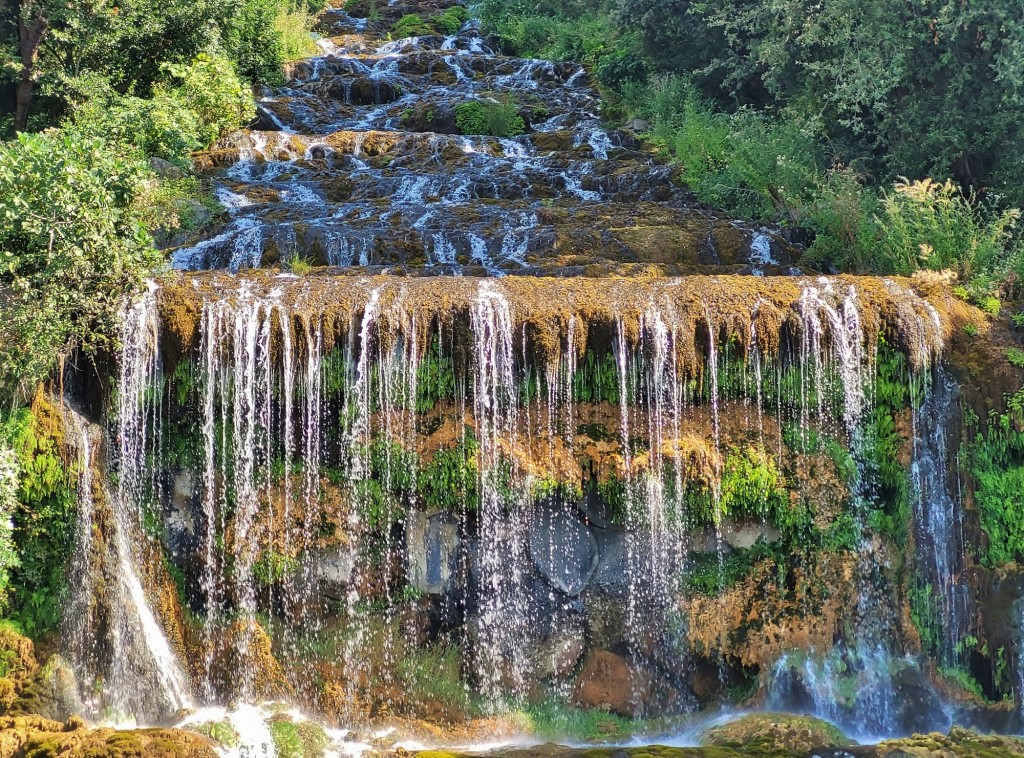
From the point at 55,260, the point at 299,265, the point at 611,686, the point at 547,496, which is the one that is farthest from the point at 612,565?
the point at 55,260

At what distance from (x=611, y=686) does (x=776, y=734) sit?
195 centimetres

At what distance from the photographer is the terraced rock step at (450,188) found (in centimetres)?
1505

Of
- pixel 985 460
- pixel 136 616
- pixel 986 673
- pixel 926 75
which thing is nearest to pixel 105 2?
pixel 136 616

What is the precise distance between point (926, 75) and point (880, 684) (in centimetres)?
991

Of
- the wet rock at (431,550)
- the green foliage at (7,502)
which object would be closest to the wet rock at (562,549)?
the wet rock at (431,550)

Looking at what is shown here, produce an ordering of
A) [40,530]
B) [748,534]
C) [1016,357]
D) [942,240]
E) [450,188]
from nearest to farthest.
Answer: [40,530] → [1016,357] → [748,534] → [942,240] → [450,188]

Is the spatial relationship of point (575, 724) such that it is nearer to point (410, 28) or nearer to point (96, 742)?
point (96, 742)

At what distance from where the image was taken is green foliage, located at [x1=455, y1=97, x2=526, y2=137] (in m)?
22.8

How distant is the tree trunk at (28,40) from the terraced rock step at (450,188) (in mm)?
3793

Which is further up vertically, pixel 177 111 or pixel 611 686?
pixel 177 111

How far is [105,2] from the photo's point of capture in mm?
19781

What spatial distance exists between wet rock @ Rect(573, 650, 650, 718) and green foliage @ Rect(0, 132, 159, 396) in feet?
21.4

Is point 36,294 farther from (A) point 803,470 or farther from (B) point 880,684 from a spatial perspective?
(B) point 880,684

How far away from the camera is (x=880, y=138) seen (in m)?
16.3
